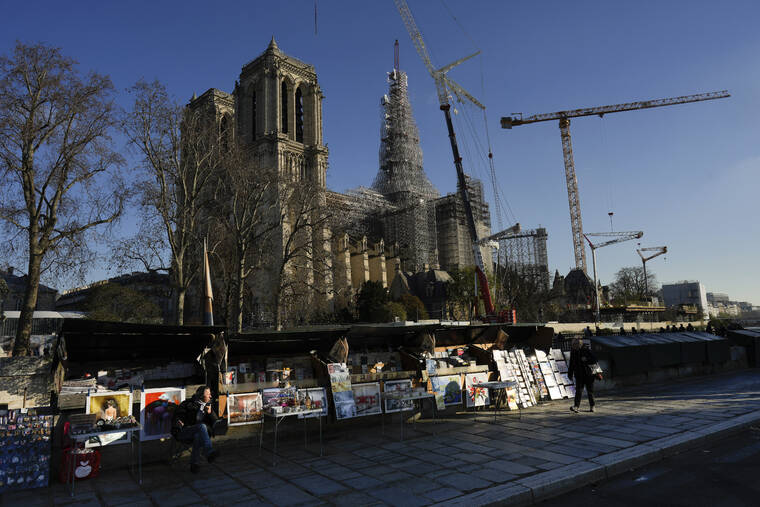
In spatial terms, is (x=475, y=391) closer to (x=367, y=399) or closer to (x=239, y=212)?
(x=367, y=399)

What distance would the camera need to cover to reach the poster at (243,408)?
8703 millimetres

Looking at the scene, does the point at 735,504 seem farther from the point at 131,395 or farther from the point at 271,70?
the point at 271,70

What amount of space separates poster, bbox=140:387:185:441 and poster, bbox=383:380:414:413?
419 cm


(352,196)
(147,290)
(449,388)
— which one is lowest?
(449,388)

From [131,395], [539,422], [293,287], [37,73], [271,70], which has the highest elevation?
[271,70]

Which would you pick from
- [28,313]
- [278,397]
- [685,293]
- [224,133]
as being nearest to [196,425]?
[278,397]

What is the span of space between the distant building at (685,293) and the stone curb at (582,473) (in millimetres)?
177858

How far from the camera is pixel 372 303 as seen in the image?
63000 mm

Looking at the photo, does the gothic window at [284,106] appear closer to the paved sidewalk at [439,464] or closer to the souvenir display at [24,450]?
the paved sidewalk at [439,464]

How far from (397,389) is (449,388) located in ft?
5.19

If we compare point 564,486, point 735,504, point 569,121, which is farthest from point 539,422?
point 569,121

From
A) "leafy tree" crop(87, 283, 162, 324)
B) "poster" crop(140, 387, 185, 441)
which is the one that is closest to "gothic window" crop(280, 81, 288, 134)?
"leafy tree" crop(87, 283, 162, 324)

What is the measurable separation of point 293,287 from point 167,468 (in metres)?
21.0

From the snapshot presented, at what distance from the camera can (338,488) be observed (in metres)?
6.53
